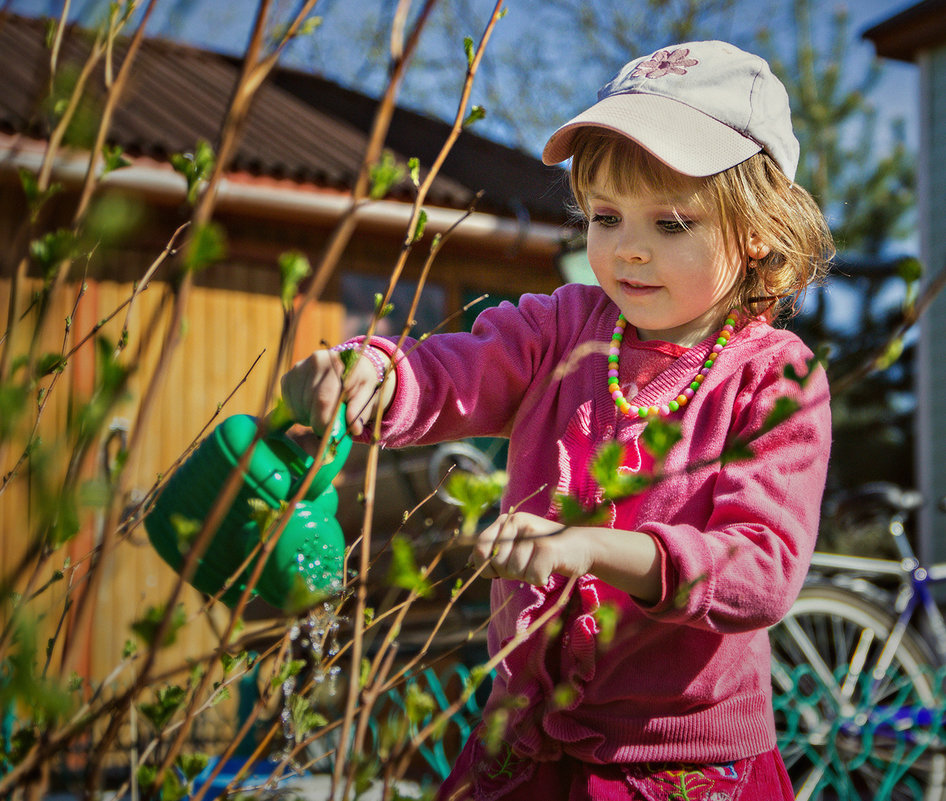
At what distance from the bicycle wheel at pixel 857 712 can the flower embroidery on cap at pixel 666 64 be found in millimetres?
2819

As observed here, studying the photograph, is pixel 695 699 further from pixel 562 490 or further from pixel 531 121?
pixel 531 121

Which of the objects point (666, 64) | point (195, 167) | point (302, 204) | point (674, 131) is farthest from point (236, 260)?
point (195, 167)

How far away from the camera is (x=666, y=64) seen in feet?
4.72

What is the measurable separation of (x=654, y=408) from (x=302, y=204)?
15.4 feet

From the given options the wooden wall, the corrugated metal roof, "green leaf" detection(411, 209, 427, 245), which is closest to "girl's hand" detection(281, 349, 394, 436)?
"green leaf" detection(411, 209, 427, 245)

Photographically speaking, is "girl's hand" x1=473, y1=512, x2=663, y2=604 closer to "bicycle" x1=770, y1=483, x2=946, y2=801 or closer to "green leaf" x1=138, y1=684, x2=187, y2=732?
"green leaf" x1=138, y1=684, x2=187, y2=732

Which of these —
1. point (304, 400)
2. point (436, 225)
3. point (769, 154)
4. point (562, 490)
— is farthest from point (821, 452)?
point (436, 225)

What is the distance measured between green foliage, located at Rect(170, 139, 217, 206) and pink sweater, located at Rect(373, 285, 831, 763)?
47 cm

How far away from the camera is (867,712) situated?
3896mm

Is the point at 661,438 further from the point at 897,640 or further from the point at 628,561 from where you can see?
the point at 897,640

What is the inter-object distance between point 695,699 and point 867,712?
3.00 m

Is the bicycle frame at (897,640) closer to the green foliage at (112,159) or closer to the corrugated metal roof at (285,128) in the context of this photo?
the corrugated metal roof at (285,128)

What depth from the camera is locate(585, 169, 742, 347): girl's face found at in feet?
4.49

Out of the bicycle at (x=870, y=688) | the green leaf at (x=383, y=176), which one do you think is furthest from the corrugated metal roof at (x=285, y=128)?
the green leaf at (x=383, y=176)
